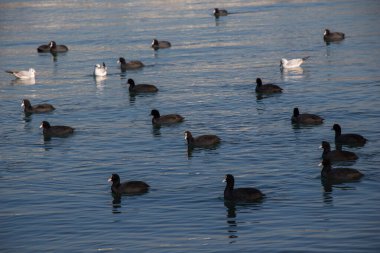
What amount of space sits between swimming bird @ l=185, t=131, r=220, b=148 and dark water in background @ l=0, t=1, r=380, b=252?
1.59 feet

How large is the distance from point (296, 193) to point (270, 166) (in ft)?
10.5

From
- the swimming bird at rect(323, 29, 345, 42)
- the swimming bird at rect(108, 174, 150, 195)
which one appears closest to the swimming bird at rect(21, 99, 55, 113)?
the swimming bird at rect(108, 174, 150, 195)

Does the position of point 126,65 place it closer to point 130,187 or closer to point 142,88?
point 142,88

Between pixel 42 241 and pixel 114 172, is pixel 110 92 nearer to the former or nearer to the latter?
pixel 114 172

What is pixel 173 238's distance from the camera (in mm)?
23750

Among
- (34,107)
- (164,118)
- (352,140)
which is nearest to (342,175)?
(352,140)

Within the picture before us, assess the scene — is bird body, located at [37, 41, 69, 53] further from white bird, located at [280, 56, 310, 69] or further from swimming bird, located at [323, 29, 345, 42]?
white bird, located at [280, 56, 310, 69]

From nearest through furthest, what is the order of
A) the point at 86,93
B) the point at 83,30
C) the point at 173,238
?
1. the point at 173,238
2. the point at 86,93
3. the point at 83,30

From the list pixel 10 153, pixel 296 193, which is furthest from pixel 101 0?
pixel 296 193

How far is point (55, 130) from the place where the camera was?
36906mm

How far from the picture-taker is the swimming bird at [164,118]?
38.2m

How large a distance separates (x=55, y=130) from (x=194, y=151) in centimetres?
665

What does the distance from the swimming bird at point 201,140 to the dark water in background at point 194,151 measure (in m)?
0.48

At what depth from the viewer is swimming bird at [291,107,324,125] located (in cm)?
3616
